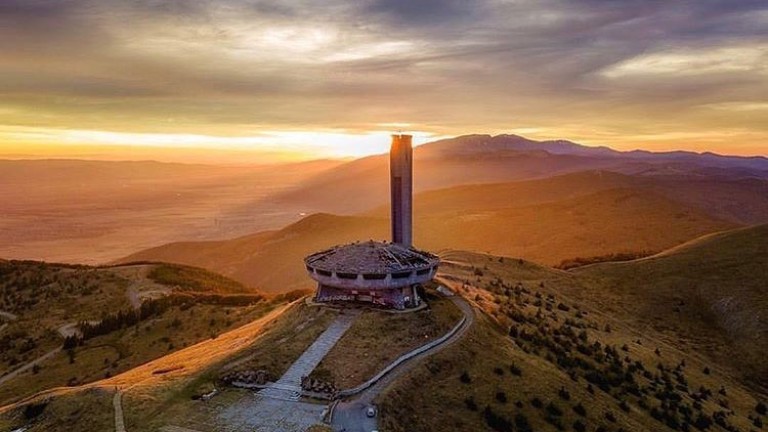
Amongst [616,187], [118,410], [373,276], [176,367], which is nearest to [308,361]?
[373,276]

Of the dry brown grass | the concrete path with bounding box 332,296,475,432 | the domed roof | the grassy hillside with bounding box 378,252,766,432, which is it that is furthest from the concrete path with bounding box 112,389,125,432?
the domed roof

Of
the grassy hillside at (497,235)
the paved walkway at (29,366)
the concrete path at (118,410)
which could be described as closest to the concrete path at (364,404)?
the concrete path at (118,410)

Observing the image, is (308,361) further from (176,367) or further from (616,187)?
(616,187)

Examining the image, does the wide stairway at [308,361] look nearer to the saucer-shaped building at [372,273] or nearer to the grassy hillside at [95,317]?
the saucer-shaped building at [372,273]

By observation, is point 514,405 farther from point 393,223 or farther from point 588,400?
point 393,223

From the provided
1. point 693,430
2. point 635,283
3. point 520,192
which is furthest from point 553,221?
point 693,430

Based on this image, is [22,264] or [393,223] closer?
[393,223]

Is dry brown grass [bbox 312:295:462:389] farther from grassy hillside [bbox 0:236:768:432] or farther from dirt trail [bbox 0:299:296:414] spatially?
dirt trail [bbox 0:299:296:414]
